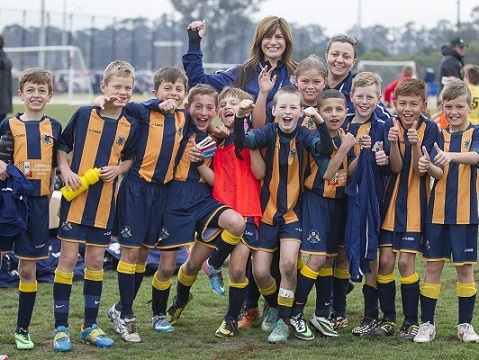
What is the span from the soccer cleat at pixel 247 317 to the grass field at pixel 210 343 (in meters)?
0.06

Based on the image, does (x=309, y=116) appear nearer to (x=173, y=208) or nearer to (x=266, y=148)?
(x=266, y=148)

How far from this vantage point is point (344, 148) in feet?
19.1

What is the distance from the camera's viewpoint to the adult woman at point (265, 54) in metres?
6.54

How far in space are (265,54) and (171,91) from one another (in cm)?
88

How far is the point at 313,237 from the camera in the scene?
19.7 feet

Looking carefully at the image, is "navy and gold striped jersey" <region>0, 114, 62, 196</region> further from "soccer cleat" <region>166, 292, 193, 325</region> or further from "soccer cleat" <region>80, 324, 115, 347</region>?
"soccer cleat" <region>166, 292, 193, 325</region>

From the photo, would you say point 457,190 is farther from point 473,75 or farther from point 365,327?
point 473,75

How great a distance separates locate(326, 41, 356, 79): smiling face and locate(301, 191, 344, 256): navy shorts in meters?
→ 0.97

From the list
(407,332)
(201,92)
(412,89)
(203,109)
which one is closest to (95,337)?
(203,109)

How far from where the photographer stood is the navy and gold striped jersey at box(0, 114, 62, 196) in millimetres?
5703

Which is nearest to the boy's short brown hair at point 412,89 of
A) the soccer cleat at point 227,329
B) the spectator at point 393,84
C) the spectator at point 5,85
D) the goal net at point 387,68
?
the soccer cleat at point 227,329

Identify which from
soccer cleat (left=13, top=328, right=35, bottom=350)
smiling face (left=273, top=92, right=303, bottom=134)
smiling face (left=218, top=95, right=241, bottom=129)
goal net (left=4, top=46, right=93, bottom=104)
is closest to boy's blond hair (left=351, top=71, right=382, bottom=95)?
smiling face (left=273, top=92, right=303, bottom=134)

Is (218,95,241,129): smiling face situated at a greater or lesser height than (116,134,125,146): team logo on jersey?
greater

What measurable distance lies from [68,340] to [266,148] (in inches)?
71.8
